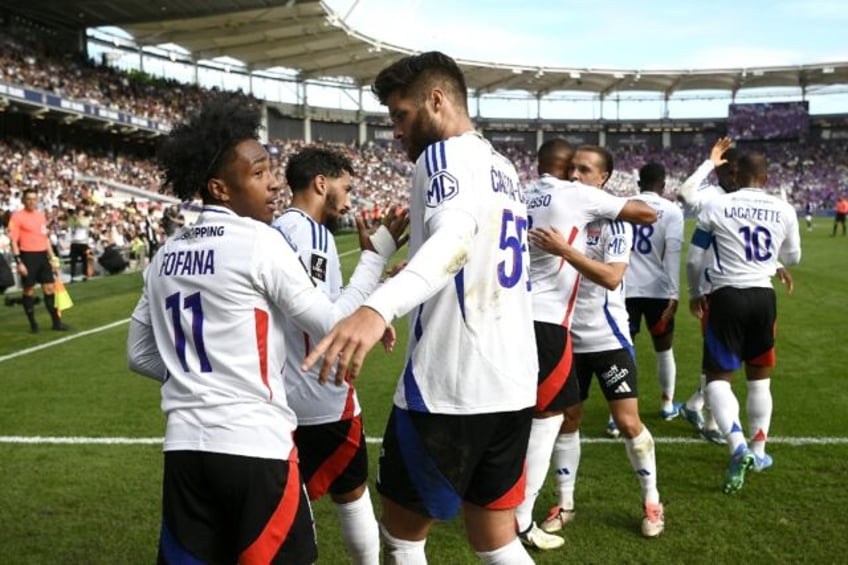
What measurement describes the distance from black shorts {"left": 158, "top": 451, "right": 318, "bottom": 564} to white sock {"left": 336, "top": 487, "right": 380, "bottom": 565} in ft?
3.32

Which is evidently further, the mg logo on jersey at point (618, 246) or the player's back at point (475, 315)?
the mg logo on jersey at point (618, 246)

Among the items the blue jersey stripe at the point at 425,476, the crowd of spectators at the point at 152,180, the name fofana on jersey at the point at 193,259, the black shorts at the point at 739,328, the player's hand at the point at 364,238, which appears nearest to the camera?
the name fofana on jersey at the point at 193,259

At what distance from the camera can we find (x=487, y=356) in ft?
8.11

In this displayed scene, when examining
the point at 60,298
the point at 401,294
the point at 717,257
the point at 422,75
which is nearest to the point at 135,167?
the point at 60,298

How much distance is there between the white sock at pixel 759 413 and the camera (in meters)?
5.27

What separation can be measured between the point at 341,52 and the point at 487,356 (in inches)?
2183

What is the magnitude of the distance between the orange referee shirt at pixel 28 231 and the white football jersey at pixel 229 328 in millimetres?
9963

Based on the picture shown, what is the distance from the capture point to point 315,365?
334cm

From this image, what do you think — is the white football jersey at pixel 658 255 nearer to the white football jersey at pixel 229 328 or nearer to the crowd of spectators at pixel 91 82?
the white football jersey at pixel 229 328

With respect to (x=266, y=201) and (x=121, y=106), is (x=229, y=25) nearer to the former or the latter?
(x=121, y=106)

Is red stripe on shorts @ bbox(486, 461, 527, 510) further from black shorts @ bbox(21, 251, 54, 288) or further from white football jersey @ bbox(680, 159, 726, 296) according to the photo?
black shorts @ bbox(21, 251, 54, 288)

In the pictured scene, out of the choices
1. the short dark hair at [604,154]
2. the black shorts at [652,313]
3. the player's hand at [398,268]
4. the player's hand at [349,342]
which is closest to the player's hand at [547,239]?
the player's hand at [398,268]

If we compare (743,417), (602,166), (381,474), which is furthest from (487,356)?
(743,417)

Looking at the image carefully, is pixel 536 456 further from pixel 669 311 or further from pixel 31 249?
pixel 31 249
